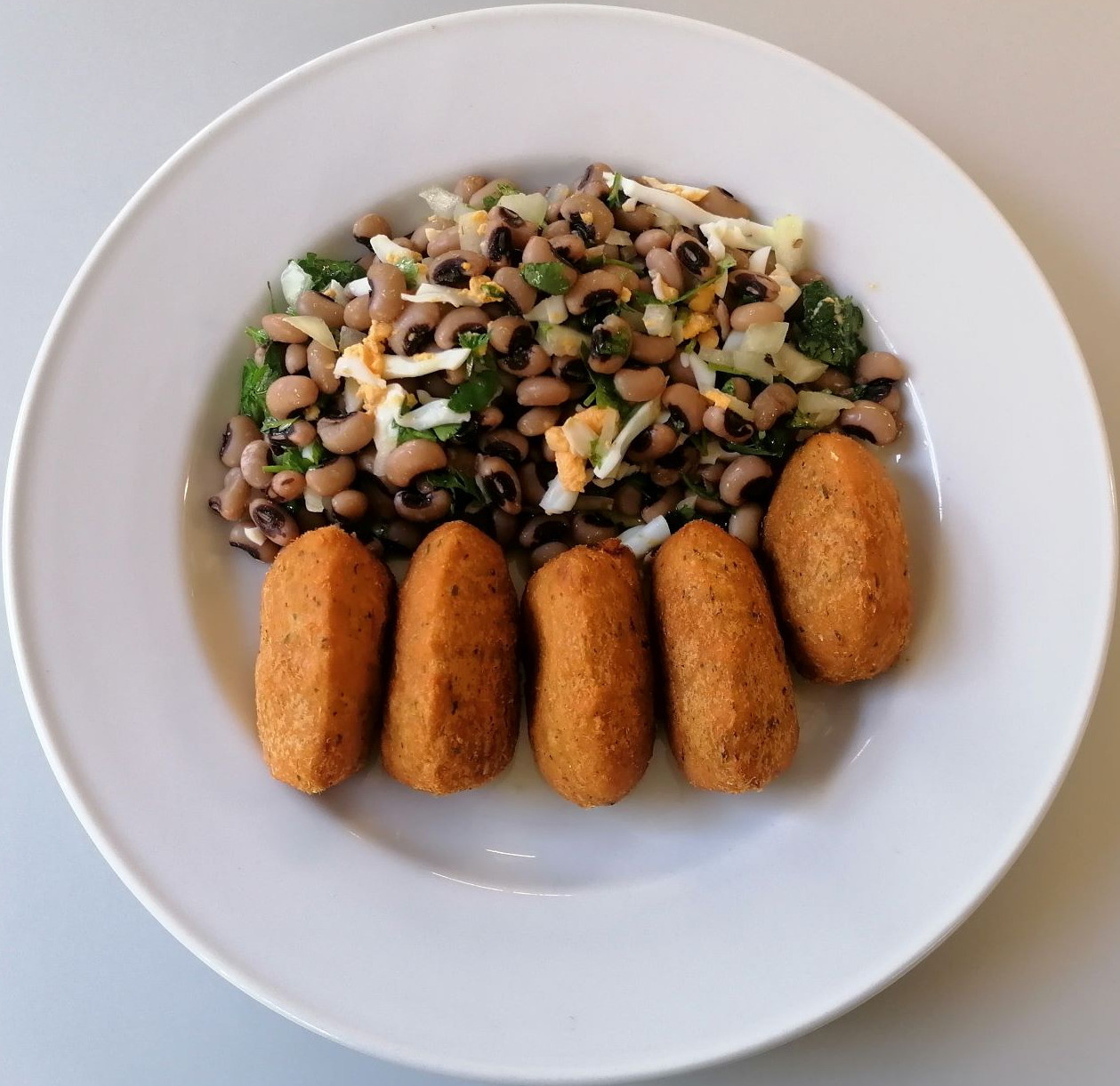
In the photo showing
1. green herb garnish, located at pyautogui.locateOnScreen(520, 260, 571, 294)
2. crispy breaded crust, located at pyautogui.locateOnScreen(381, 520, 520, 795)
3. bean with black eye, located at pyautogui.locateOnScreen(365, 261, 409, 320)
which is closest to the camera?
crispy breaded crust, located at pyautogui.locateOnScreen(381, 520, 520, 795)

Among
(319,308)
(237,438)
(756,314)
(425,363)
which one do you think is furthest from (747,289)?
(237,438)

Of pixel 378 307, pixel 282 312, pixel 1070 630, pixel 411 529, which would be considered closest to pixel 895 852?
pixel 1070 630

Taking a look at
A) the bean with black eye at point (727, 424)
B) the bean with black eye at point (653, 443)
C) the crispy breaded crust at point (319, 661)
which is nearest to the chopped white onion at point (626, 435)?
the bean with black eye at point (653, 443)

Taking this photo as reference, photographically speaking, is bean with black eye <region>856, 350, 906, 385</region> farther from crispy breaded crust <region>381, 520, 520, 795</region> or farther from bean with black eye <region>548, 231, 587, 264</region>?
crispy breaded crust <region>381, 520, 520, 795</region>

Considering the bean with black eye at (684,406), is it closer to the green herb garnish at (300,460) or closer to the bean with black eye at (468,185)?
the bean with black eye at (468,185)

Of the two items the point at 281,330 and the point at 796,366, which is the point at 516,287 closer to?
the point at 281,330

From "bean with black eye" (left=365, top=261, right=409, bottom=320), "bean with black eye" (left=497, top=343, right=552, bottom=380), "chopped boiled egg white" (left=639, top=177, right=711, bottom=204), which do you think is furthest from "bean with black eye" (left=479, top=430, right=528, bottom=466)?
"chopped boiled egg white" (left=639, top=177, right=711, bottom=204)
